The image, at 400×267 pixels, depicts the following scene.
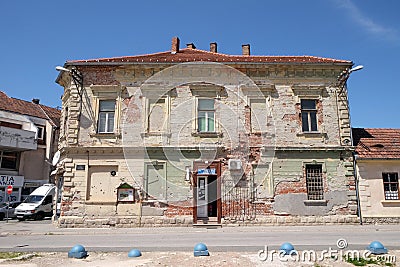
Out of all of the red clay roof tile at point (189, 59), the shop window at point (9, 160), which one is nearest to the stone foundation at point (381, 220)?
the red clay roof tile at point (189, 59)

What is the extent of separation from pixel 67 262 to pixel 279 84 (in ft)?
45.0

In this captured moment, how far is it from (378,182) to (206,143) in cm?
894

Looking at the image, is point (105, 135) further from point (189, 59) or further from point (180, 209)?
point (189, 59)

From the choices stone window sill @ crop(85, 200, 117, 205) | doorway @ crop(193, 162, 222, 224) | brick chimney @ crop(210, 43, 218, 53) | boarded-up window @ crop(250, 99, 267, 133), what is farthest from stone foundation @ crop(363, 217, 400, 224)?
brick chimney @ crop(210, 43, 218, 53)

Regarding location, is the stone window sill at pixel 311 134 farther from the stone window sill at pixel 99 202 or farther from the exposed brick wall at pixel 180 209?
the stone window sill at pixel 99 202

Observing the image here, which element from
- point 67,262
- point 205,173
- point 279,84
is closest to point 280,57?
point 279,84

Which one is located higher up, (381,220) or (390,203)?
(390,203)

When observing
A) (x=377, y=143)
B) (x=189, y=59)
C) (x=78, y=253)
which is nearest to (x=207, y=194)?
(x=189, y=59)

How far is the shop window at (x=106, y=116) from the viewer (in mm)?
17625

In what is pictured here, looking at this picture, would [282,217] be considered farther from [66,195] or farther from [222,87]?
[66,195]

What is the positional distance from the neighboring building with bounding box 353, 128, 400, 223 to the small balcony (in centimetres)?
2805

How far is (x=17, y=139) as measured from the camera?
30.5m

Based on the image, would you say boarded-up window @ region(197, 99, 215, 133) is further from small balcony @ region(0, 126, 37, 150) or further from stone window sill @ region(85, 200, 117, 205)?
small balcony @ region(0, 126, 37, 150)

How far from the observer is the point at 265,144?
1720 centimetres
